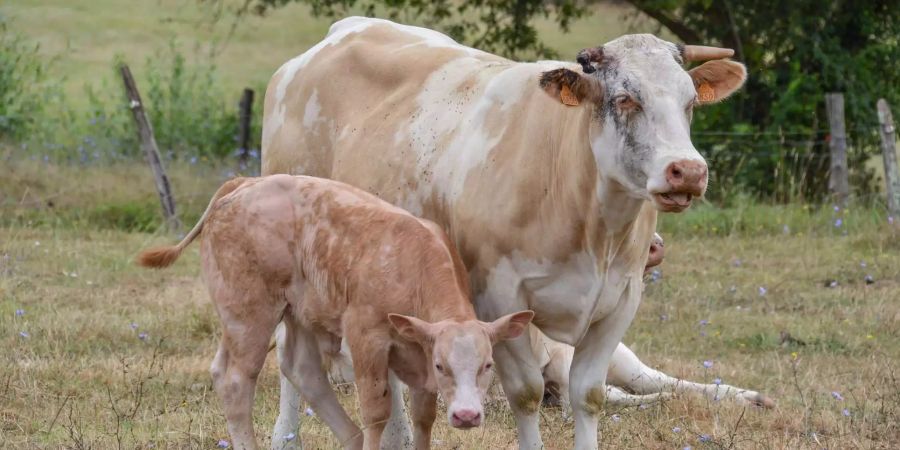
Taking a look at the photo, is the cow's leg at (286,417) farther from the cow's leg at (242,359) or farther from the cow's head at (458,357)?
the cow's head at (458,357)

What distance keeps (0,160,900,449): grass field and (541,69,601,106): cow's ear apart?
1673mm

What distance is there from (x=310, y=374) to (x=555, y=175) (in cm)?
138

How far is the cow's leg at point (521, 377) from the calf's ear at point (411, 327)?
2.19 feet

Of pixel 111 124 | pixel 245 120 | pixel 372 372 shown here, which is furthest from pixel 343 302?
pixel 111 124

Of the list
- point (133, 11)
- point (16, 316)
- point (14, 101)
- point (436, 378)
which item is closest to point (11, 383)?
point (16, 316)

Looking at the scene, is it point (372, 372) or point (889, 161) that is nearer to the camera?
point (372, 372)

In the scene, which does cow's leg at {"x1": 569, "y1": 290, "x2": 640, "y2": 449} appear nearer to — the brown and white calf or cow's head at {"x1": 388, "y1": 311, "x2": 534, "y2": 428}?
the brown and white calf

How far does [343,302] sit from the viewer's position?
5.38 meters

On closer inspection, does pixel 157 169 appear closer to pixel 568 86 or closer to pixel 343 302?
pixel 343 302

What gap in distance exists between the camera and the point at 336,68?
23.6 ft

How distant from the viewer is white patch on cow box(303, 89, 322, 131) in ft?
23.6

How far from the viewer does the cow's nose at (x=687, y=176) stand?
4793mm

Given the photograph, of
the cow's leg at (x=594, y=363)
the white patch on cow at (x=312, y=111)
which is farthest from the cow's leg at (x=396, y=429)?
the white patch on cow at (x=312, y=111)

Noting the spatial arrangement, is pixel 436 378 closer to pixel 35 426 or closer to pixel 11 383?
pixel 35 426
